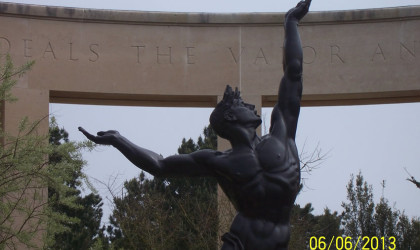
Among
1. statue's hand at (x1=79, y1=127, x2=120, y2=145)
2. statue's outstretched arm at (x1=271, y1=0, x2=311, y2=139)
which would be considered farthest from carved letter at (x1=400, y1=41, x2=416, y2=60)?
statue's hand at (x1=79, y1=127, x2=120, y2=145)

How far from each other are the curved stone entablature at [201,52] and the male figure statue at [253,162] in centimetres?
1223

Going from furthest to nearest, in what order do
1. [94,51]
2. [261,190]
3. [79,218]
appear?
[79,218], [94,51], [261,190]

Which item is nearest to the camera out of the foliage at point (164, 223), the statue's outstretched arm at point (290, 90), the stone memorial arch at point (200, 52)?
the statue's outstretched arm at point (290, 90)

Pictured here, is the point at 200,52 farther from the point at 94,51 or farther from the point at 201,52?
the point at 94,51

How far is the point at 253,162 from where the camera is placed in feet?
22.0

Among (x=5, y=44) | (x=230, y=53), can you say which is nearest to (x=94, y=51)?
(x=5, y=44)

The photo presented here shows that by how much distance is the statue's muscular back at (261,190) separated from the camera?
6.57 metres

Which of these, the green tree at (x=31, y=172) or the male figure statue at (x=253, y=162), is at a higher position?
the green tree at (x=31, y=172)

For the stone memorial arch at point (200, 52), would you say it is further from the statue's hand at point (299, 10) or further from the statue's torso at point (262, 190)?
the statue's torso at point (262, 190)

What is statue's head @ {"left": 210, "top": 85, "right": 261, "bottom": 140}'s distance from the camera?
6.80m

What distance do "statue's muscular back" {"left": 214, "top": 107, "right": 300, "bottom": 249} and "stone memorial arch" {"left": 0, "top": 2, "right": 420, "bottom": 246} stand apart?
39.8 ft

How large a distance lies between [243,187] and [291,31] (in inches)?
49.2

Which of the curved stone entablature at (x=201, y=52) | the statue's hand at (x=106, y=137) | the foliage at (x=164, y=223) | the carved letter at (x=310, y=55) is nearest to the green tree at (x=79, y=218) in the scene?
the foliage at (x=164, y=223)

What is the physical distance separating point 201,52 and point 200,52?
0.03 meters
